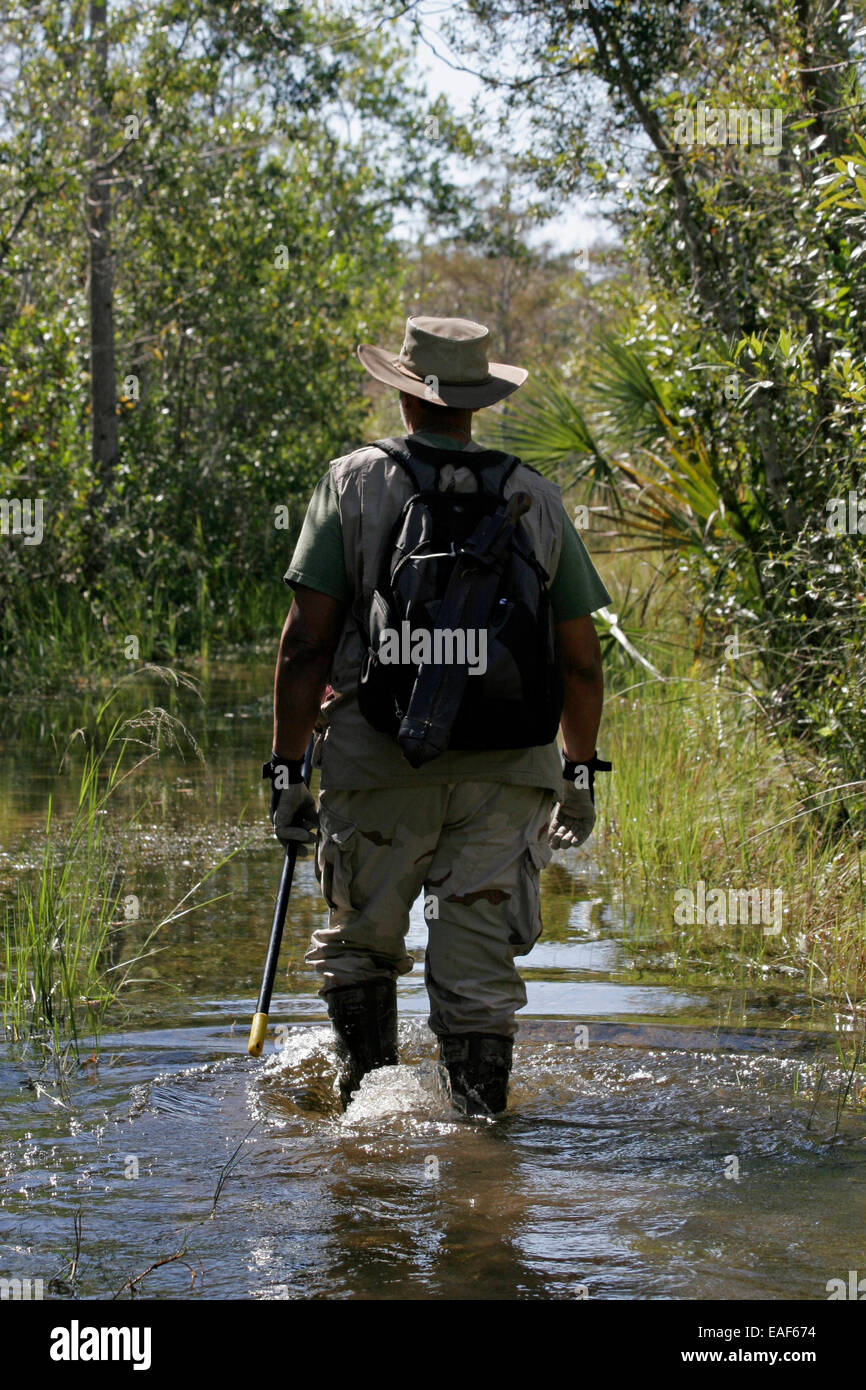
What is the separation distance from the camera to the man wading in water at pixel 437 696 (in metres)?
3.78

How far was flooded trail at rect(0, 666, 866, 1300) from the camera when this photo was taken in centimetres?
315

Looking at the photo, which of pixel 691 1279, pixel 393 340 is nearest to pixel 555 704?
pixel 691 1279

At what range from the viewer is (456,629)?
3.71 metres

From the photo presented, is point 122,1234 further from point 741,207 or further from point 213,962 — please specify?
point 741,207

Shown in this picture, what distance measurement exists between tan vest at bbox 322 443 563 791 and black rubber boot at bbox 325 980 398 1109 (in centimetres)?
56

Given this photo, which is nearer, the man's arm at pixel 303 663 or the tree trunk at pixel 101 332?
the man's arm at pixel 303 663

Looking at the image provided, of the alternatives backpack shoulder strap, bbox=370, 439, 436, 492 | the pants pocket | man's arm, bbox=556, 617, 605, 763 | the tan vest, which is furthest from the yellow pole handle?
backpack shoulder strap, bbox=370, 439, 436, 492

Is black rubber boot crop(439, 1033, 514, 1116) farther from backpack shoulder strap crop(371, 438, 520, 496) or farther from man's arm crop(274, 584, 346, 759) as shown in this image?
backpack shoulder strap crop(371, 438, 520, 496)

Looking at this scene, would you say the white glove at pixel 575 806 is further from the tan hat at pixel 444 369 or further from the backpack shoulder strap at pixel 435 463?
the tan hat at pixel 444 369

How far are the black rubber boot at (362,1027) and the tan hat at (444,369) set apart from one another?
1478 mm

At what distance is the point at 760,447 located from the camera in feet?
24.6

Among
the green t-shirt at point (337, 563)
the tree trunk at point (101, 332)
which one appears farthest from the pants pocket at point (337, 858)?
the tree trunk at point (101, 332)

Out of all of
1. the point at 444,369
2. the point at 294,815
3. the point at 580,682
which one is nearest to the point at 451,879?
the point at 294,815
